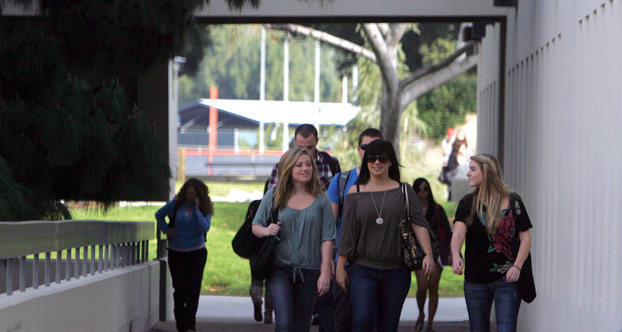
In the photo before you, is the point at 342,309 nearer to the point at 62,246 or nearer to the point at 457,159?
the point at 62,246

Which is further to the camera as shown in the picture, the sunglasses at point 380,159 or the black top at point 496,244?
the sunglasses at point 380,159

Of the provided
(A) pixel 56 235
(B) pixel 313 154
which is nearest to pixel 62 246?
(A) pixel 56 235

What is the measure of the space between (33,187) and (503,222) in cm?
370

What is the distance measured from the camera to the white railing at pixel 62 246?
261 inches

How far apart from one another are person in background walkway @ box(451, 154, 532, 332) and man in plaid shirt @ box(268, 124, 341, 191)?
1.96m

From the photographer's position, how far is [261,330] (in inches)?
488

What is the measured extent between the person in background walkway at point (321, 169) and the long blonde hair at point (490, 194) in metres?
1.38

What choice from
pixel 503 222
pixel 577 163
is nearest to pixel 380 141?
pixel 503 222

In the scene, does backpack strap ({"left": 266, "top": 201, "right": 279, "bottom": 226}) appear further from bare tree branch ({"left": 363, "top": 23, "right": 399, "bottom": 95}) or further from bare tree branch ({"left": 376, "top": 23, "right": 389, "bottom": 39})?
bare tree branch ({"left": 376, "top": 23, "right": 389, "bottom": 39})

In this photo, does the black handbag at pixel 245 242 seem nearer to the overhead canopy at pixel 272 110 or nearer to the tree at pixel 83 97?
the tree at pixel 83 97

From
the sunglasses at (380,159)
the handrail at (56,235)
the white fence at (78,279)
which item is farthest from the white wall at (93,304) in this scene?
the sunglasses at (380,159)

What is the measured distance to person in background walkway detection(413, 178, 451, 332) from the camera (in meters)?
12.0

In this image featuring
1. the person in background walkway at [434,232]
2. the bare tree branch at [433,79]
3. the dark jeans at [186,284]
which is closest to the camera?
the dark jeans at [186,284]

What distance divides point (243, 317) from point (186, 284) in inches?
122
